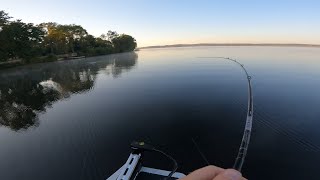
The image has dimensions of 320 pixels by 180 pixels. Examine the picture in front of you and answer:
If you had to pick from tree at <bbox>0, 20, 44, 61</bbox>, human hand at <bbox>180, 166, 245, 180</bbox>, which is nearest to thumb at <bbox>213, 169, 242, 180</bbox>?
human hand at <bbox>180, 166, 245, 180</bbox>

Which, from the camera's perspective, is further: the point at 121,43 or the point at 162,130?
the point at 121,43

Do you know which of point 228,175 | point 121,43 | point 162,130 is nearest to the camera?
point 228,175

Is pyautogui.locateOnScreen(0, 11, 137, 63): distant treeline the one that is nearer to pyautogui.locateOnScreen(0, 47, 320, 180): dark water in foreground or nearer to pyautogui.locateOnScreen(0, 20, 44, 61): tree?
pyautogui.locateOnScreen(0, 20, 44, 61): tree

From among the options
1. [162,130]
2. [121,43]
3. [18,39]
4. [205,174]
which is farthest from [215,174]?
[121,43]

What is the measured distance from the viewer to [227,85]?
3372cm

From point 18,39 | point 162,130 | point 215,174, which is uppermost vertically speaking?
point 18,39

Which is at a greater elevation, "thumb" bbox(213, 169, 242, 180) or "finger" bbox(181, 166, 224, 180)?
"thumb" bbox(213, 169, 242, 180)

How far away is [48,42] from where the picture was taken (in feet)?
383

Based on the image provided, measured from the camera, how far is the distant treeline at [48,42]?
82.2m

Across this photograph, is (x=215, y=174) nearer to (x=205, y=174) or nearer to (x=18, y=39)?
(x=205, y=174)

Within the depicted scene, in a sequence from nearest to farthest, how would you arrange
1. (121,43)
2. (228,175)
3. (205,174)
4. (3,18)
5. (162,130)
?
(228,175) < (205,174) < (162,130) < (3,18) < (121,43)

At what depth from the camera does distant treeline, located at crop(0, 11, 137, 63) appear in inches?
3238

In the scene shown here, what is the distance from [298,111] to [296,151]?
329 inches

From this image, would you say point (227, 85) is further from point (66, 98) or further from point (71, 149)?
point (71, 149)
